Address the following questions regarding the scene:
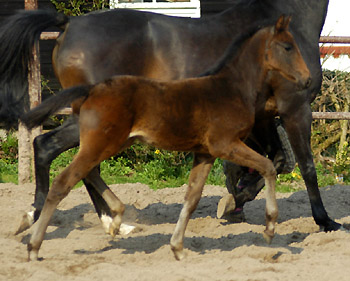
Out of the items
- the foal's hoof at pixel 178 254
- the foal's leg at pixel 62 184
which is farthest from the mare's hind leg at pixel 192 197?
the foal's leg at pixel 62 184

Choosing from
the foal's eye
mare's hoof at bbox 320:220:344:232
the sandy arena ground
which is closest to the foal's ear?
the foal's eye

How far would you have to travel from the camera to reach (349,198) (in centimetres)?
648

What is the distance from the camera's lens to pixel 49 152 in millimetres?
4918

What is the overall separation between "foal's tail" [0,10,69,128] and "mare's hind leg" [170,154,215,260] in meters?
1.56

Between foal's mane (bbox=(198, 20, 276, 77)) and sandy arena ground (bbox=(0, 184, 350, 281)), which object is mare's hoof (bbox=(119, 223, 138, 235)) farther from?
foal's mane (bbox=(198, 20, 276, 77))

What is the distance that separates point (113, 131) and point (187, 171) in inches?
162

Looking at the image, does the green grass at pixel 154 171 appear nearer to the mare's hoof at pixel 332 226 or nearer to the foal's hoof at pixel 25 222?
the mare's hoof at pixel 332 226

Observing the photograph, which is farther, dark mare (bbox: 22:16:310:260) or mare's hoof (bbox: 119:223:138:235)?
mare's hoof (bbox: 119:223:138:235)

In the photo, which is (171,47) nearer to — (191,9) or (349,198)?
(349,198)

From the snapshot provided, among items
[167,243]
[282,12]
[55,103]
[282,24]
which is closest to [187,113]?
[55,103]

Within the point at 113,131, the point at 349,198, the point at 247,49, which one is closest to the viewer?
the point at 113,131

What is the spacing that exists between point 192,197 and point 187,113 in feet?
1.98

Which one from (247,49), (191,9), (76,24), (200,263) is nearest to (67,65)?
(76,24)

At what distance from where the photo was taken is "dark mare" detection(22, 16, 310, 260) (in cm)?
396
